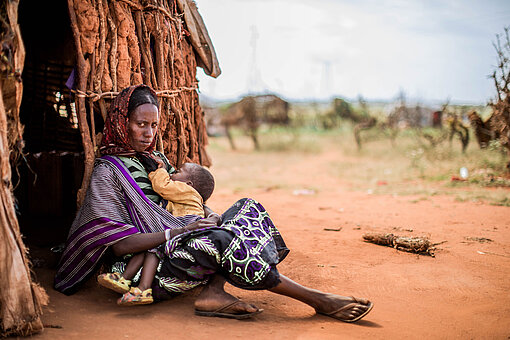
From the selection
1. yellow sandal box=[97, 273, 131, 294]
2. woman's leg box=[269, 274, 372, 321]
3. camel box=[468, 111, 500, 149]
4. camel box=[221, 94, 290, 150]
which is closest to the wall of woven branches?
yellow sandal box=[97, 273, 131, 294]

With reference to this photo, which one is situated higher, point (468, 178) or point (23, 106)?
point (23, 106)

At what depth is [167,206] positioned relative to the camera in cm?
307

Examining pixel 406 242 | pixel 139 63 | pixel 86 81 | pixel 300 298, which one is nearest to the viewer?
pixel 300 298

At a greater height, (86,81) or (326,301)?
(86,81)

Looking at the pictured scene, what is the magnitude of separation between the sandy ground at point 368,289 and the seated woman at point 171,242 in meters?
0.13

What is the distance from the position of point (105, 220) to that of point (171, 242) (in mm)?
439

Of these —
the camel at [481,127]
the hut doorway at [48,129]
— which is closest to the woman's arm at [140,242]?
the hut doorway at [48,129]

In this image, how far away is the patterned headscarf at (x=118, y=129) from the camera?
303 cm

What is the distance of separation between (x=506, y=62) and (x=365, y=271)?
18.3ft

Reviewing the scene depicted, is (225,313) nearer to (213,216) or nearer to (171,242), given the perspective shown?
(171,242)

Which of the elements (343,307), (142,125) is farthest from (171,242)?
(343,307)

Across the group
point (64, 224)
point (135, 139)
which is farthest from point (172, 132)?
point (64, 224)

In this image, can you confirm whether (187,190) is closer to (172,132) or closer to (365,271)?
(172,132)

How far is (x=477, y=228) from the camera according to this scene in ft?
16.3
